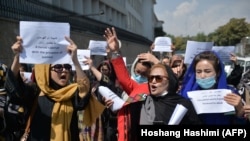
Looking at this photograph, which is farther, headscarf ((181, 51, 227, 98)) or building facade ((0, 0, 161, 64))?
building facade ((0, 0, 161, 64))

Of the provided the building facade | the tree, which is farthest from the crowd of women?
the tree

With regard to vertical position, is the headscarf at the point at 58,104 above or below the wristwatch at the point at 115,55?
below

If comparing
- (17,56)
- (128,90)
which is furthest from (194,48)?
(17,56)

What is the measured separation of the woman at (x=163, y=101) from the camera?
10.8 ft

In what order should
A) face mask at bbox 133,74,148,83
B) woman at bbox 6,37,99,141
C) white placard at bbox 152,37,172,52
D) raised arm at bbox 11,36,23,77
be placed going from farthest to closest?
white placard at bbox 152,37,172,52, face mask at bbox 133,74,148,83, woman at bbox 6,37,99,141, raised arm at bbox 11,36,23,77

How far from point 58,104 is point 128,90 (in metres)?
0.78

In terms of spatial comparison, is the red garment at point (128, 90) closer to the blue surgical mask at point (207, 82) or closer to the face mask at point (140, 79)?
the face mask at point (140, 79)

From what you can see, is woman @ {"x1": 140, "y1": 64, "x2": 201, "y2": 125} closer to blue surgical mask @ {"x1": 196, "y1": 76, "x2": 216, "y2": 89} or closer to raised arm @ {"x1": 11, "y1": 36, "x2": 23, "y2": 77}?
blue surgical mask @ {"x1": 196, "y1": 76, "x2": 216, "y2": 89}

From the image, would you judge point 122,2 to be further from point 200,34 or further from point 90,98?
point 200,34

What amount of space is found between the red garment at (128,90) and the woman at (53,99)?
36cm

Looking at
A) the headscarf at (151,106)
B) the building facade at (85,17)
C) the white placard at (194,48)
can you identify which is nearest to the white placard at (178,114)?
the headscarf at (151,106)

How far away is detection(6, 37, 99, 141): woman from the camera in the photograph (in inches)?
145

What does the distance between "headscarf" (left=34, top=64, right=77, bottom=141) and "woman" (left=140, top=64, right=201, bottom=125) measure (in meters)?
0.71

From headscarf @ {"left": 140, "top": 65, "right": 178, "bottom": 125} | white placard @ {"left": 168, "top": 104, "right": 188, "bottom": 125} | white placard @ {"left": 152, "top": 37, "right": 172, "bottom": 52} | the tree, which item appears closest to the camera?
white placard @ {"left": 168, "top": 104, "right": 188, "bottom": 125}
